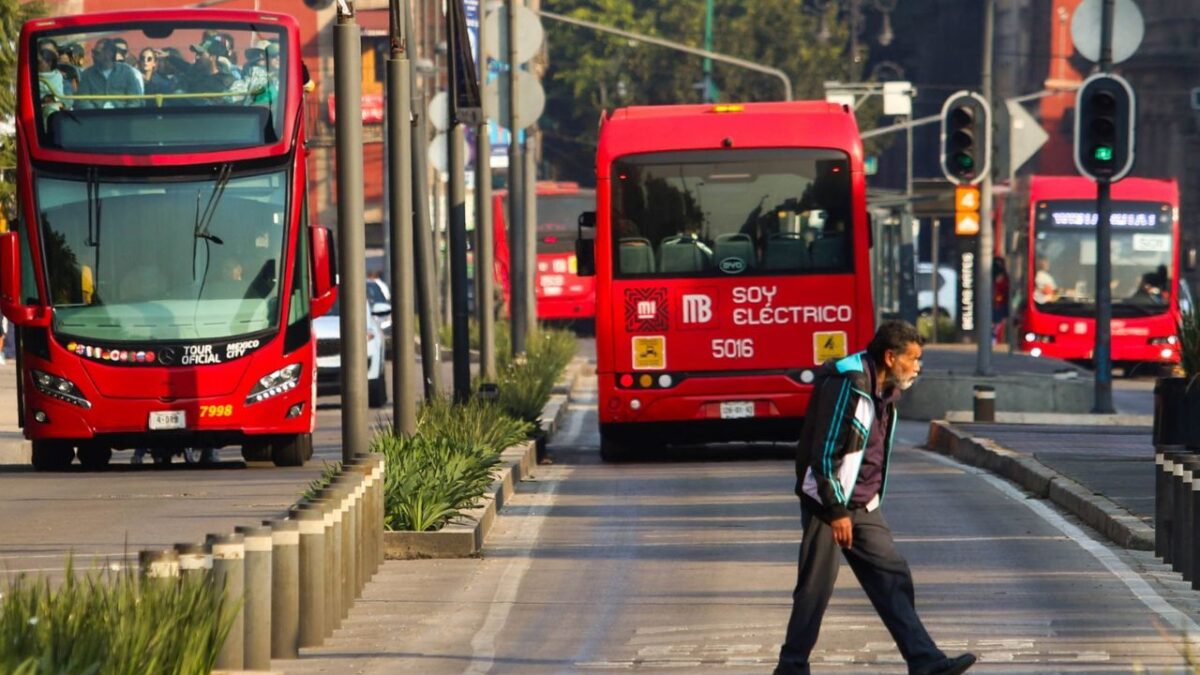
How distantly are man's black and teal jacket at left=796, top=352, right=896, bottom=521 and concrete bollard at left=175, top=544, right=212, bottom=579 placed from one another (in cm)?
215

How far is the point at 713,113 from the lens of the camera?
22844 mm

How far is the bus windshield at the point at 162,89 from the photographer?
2047 centimetres

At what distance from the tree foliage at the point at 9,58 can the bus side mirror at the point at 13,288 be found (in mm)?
3612

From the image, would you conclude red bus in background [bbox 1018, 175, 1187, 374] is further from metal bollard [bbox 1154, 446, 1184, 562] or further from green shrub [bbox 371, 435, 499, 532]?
metal bollard [bbox 1154, 446, 1184, 562]

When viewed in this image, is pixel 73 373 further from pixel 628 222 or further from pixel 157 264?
pixel 628 222

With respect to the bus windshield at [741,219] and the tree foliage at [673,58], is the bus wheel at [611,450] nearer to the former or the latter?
the bus windshield at [741,219]

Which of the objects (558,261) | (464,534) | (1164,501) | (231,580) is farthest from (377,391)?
(558,261)

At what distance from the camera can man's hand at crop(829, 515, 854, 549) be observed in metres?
9.09

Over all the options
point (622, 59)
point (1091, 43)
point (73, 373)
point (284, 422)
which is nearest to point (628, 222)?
point (284, 422)

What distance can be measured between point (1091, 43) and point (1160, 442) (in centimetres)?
940

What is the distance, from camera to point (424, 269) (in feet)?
73.8

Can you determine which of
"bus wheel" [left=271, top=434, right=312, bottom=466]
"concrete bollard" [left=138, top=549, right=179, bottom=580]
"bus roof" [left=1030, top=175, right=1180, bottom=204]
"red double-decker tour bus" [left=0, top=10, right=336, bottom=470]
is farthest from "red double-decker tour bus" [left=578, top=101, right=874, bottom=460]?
"bus roof" [left=1030, top=175, right=1180, bottom=204]

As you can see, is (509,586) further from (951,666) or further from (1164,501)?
(951,666)

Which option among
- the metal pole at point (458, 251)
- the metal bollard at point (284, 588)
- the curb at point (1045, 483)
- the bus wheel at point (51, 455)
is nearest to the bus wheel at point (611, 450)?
the metal pole at point (458, 251)
